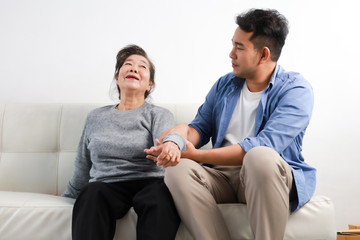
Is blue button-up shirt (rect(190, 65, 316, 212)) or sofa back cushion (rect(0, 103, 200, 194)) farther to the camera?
sofa back cushion (rect(0, 103, 200, 194))


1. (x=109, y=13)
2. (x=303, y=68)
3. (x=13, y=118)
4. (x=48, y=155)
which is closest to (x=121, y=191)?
(x=48, y=155)

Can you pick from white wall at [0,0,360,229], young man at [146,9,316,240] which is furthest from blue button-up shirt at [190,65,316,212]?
white wall at [0,0,360,229]

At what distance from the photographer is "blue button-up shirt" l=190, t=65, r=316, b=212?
122 cm

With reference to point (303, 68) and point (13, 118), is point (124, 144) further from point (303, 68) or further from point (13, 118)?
point (303, 68)

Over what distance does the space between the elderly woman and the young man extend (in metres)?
0.09

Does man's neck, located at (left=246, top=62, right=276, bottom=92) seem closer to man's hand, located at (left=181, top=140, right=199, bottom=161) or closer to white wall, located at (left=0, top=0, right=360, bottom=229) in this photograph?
man's hand, located at (left=181, top=140, right=199, bottom=161)

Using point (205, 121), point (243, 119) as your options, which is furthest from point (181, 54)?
point (243, 119)

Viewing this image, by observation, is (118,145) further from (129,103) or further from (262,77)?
(262,77)

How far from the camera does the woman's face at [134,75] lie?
1.62 metres

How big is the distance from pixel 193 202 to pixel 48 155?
39.3 inches

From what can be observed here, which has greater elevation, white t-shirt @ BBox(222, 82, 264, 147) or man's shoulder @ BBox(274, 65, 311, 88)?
man's shoulder @ BBox(274, 65, 311, 88)

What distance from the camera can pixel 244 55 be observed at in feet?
4.72

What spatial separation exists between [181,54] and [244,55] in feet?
2.45

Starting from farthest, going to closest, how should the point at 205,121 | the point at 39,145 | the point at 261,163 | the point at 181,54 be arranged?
1. the point at 181,54
2. the point at 39,145
3. the point at 205,121
4. the point at 261,163
